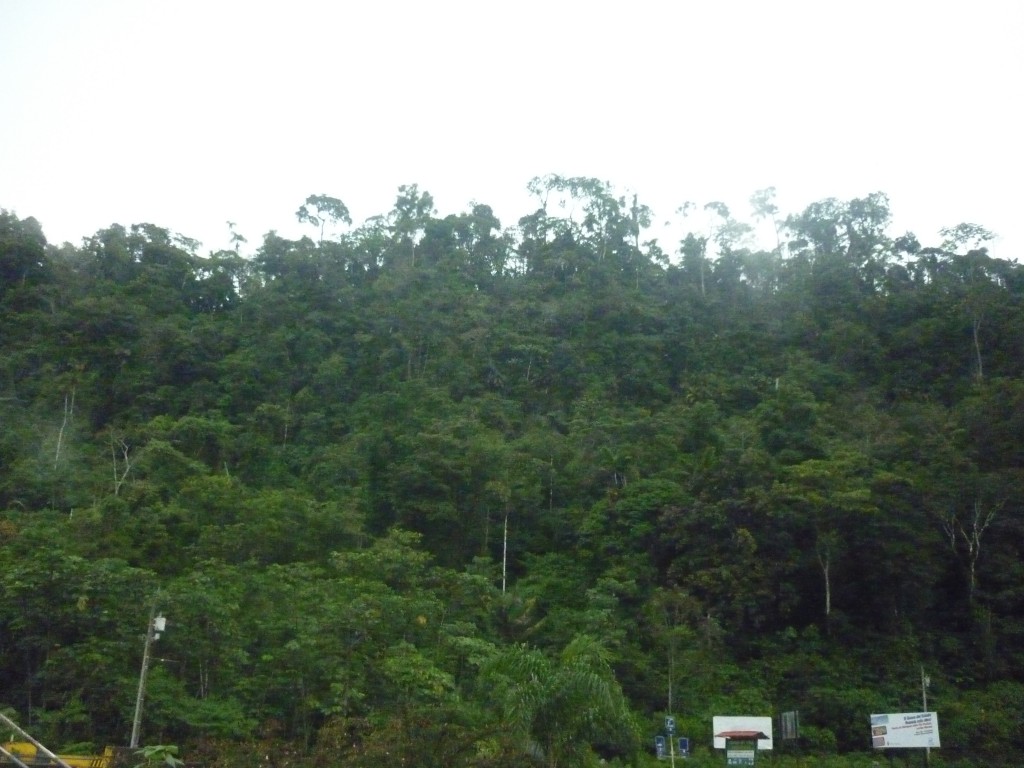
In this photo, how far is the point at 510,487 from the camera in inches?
1478

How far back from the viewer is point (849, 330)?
157 feet

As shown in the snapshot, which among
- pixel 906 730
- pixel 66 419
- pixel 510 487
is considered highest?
pixel 66 419

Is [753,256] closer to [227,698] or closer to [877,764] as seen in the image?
[877,764]

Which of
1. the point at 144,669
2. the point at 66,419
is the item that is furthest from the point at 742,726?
the point at 66,419

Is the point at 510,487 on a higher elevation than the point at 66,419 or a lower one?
lower

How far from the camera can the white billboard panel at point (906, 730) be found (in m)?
24.7

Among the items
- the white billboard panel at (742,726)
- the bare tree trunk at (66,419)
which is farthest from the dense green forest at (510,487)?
the white billboard panel at (742,726)

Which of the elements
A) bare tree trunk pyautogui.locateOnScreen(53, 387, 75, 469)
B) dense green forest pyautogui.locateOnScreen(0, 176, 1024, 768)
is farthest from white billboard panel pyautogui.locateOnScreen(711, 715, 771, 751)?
bare tree trunk pyautogui.locateOnScreen(53, 387, 75, 469)

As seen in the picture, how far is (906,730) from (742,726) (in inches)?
160

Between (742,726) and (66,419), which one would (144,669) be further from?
(66,419)

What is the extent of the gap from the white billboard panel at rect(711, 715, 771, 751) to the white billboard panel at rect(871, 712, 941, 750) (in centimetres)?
301

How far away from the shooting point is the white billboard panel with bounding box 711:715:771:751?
80.5 ft

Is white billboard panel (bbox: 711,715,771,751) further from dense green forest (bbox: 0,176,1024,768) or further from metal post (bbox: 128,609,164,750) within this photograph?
metal post (bbox: 128,609,164,750)

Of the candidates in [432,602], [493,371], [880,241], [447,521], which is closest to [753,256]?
[880,241]
